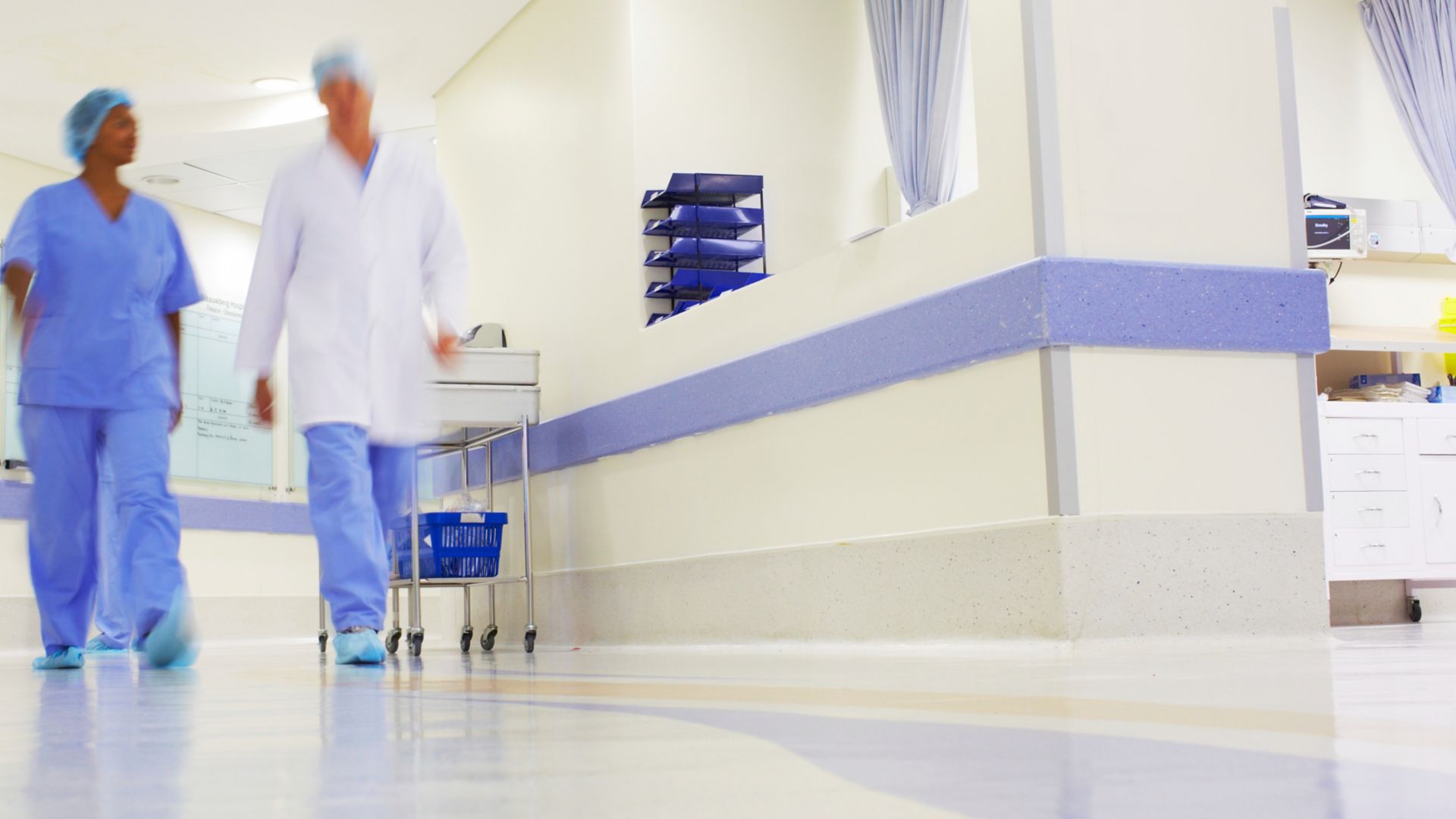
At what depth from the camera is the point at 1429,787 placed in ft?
1.97

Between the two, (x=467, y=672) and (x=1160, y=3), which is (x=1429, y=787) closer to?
(x=467, y=672)

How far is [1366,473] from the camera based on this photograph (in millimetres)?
5910

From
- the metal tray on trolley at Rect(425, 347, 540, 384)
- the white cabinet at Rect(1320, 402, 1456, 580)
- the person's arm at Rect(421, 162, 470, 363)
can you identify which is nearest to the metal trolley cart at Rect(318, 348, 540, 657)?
the metal tray on trolley at Rect(425, 347, 540, 384)

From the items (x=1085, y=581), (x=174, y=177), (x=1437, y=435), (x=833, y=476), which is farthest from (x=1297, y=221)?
(x=174, y=177)

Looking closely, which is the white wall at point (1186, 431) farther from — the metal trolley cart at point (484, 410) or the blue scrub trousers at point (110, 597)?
the blue scrub trousers at point (110, 597)

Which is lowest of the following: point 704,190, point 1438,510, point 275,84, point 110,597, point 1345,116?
point 110,597

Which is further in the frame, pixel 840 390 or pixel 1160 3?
pixel 840 390

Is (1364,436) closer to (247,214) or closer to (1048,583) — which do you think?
(1048,583)

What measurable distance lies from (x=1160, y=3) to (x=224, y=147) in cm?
638

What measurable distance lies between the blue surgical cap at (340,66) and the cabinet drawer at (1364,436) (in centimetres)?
421

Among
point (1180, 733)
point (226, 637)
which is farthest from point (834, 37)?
point (226, 637)

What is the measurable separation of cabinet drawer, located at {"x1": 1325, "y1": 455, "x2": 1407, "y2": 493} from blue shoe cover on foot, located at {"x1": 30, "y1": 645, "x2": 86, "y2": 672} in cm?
469

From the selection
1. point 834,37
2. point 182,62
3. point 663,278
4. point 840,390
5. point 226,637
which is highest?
point 182,62

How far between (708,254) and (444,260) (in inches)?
62.0
